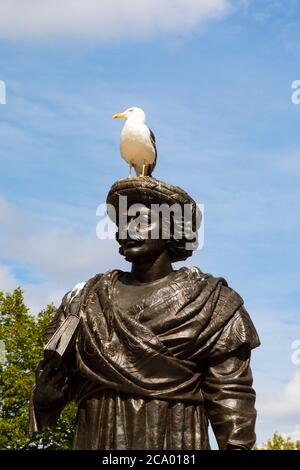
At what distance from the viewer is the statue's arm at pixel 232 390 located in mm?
8219

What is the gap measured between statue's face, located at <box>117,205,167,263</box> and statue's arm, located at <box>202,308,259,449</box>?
1008mm

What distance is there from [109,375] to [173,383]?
56 cm

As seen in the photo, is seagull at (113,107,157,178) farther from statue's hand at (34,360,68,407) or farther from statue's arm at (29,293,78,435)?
statue's hand at (34,360,68,407)

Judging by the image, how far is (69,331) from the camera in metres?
8.44

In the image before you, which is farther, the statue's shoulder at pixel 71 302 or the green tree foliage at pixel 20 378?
the green tree foliage at pixel 20 378

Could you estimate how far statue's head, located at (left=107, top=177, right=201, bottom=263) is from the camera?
29.0ft

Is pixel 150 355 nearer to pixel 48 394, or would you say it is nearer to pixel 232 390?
pixel 232 390

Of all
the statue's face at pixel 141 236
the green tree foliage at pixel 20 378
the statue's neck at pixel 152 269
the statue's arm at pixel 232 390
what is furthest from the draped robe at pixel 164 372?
the green tree foliage at pixel 20 378

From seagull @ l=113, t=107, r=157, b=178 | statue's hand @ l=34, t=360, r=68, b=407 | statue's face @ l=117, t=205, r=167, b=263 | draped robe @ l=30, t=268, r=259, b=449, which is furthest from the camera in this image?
seagull @ l=113, t=107, r=157, b=178

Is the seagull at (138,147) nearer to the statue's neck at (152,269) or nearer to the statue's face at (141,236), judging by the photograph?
the statue's face at (141,236)

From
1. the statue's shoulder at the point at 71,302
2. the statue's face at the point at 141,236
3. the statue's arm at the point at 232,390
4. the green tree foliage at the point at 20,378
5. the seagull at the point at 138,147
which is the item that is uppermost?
the green tree foliage at the point at 20,378

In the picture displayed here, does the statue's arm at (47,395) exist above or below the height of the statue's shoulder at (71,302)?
below

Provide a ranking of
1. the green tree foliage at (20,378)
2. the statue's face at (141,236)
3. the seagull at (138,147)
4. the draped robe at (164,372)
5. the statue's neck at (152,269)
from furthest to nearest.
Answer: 1. the green tree foliage at (20,378)
2. the seagull at (138,147)
3. the statue's neck at (152,269)
4. the statue's face at (141,236)
5. the draped robe at (164,372)

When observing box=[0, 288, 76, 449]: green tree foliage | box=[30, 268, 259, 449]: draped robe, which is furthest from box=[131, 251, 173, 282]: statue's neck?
box=[0, 288, 76, 449]: green tree foliage
